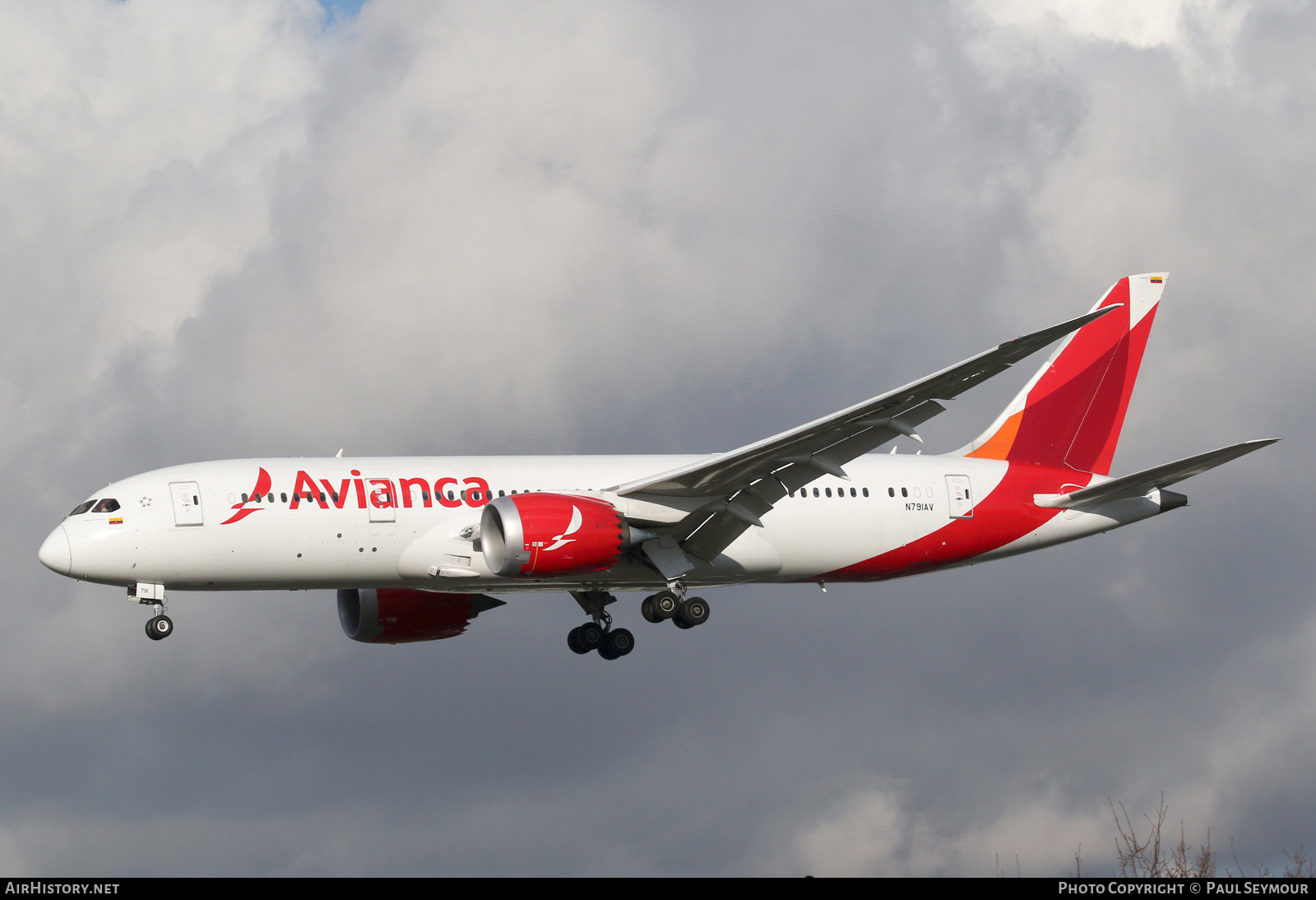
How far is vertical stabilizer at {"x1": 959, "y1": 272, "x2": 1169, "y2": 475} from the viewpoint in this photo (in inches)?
1823

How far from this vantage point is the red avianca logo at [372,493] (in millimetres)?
39031

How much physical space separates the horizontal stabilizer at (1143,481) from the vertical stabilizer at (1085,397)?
82.8 inches

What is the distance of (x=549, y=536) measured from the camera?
37.0m

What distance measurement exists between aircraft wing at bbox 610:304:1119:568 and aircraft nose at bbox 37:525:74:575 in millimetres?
13681

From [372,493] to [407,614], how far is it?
27.7ft

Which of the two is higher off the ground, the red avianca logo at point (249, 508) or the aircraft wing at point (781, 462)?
the red avianca logo at point (249, 508)

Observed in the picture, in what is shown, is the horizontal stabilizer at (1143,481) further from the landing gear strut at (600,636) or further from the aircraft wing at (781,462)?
the landing gear strut at (600,636)

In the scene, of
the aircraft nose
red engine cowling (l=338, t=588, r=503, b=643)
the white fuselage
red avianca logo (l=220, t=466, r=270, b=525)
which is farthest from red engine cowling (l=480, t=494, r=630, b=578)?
A: the aircraft nose

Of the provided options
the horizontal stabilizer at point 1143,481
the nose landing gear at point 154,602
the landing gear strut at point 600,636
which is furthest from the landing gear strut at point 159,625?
the horizontal stabilizer at point 1143,481

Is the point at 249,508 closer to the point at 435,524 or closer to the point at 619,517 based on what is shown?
the point at 435,524

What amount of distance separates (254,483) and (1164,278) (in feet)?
96.2

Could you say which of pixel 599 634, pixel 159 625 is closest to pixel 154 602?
pixel 159 625

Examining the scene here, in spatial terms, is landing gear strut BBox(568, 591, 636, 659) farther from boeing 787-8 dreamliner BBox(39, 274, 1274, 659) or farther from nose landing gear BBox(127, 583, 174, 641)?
nose landing gear BBox(127, 583, 174, 641)

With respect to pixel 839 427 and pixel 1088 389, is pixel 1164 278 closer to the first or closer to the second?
pixel 1088 389
